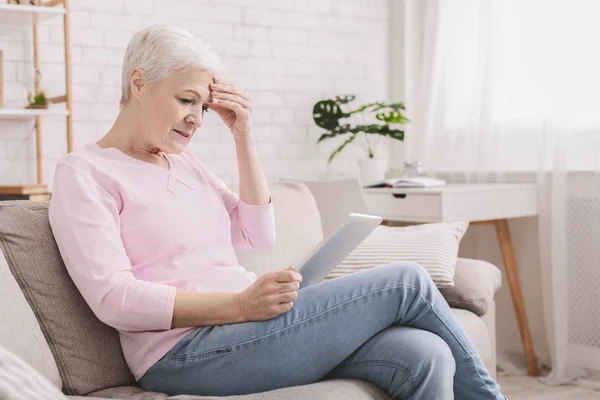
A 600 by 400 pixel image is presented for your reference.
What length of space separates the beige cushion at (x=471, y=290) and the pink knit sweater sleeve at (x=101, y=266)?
1.08 m

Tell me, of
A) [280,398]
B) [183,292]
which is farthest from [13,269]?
[280,398]

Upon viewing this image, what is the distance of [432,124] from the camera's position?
386 centimetres

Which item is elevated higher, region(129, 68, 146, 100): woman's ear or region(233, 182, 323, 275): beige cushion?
region(129, 68, 146, 100): woman's ear

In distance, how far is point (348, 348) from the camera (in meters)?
1.59

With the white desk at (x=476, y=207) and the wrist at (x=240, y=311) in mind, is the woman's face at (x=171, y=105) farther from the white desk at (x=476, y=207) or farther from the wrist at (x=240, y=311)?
the white desk at (x=476, y=207)

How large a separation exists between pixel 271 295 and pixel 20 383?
724mm

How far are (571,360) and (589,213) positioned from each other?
0.60 m

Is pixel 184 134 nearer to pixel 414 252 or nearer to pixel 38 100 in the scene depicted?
pixel 414 252

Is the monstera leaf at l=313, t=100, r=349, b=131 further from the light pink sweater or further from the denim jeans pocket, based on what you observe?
the denim jeans pocket

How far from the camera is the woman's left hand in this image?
1736 millimetres

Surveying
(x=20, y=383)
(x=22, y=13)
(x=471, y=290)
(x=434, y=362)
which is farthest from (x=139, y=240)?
(x=22, y=13)

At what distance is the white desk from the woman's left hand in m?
1.41

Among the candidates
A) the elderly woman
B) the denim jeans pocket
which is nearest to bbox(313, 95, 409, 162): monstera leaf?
the elderly woman

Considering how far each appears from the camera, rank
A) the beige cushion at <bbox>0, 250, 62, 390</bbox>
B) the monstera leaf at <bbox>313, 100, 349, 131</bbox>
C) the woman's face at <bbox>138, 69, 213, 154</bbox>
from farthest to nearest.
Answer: the monstera leaf at <bbox>313, 100, 349, 131</bbox>
the woman's face at <bbox>138, 69, 213, 154</bbox>
the beige cushion at <bbox>0, 250, 62, 390</bbox>
